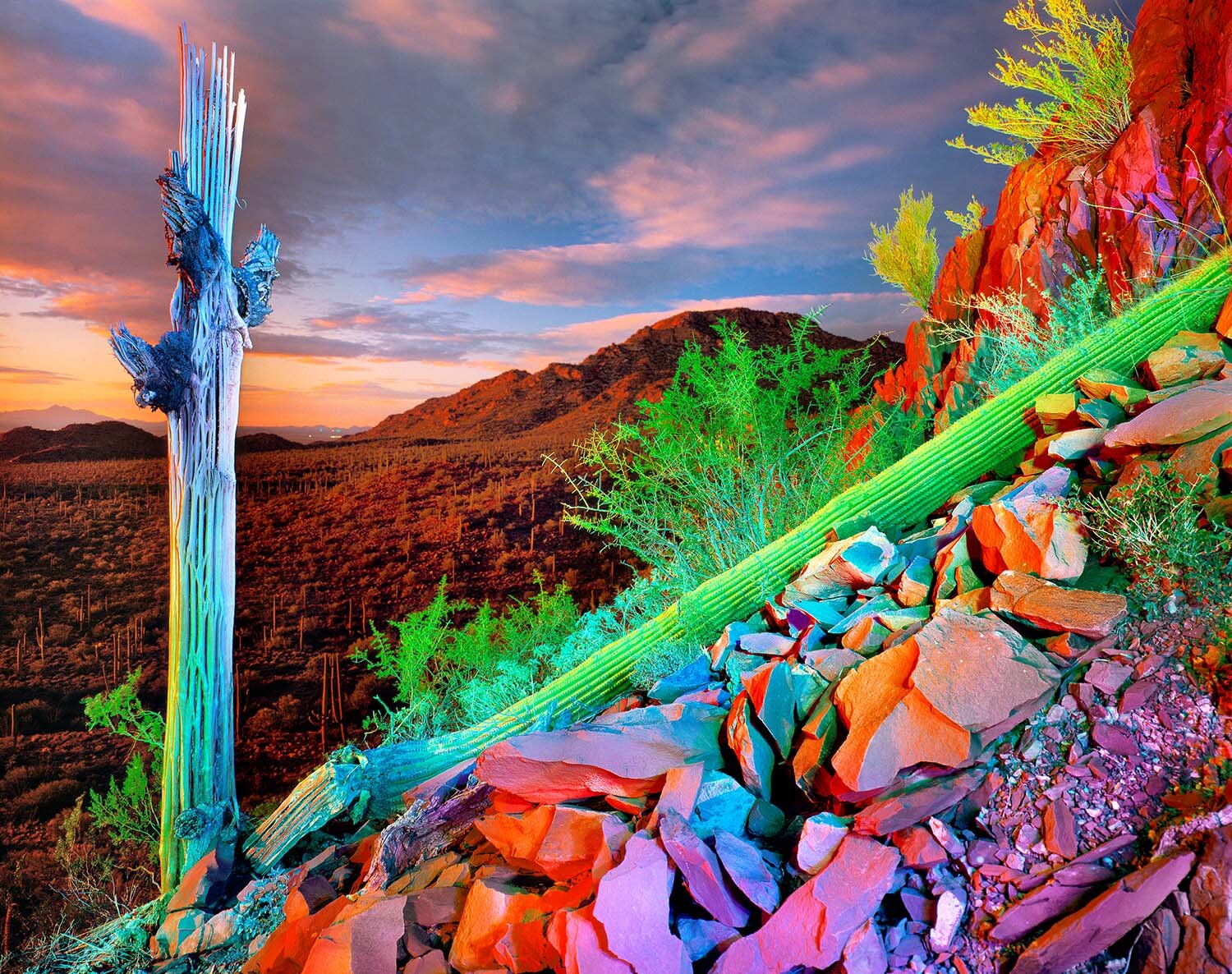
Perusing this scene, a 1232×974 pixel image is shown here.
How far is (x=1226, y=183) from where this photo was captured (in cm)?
359

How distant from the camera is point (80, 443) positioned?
14.6 feet

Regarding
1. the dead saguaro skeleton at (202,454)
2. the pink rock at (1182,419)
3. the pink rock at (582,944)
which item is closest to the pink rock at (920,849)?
the pink rock at (582,944)

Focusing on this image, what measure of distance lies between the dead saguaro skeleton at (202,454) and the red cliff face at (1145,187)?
4.34 meters

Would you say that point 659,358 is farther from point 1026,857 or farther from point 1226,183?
point 1026,857

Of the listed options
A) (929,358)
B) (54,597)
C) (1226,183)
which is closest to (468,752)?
(54,597)

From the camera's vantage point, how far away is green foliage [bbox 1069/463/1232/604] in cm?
171

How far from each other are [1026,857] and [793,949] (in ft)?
1.81

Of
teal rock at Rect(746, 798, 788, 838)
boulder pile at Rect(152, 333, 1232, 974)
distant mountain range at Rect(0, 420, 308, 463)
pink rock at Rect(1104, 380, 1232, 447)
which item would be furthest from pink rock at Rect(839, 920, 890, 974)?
distant mountain range at Rect(0, 420, 308, 463)

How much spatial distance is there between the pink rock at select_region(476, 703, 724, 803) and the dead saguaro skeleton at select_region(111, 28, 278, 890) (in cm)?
204

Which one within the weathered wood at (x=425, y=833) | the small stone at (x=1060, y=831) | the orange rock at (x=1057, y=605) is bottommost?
the weathered wood at (x=425, y=833)

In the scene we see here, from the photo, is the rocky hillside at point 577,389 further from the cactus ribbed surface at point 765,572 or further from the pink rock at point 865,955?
the pink rock at point 865,955

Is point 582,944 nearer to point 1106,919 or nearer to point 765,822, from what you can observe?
point 765,822

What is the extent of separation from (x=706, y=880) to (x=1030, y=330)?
12.5 feet

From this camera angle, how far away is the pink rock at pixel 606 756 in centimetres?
188
